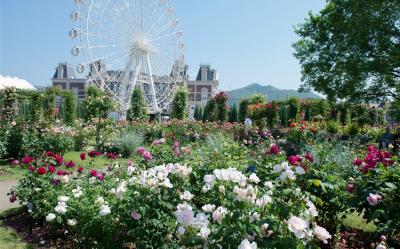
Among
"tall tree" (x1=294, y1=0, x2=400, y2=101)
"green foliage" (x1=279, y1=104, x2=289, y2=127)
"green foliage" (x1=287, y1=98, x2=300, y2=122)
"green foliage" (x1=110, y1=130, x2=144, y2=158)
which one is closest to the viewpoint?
"green foliage" (x1=110, y1=130, x2=144, y2=158)

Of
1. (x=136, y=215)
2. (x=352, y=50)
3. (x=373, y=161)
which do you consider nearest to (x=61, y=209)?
(x=136, y=215)

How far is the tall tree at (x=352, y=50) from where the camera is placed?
1200cm

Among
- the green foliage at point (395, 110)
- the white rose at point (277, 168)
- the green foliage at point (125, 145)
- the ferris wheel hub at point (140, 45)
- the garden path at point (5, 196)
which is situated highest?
the ferris wheel hub at point (140, 45)

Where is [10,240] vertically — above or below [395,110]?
below

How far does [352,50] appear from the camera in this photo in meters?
13.2

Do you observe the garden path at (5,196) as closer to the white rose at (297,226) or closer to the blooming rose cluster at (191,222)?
the blooming rose cluster at (191,222)

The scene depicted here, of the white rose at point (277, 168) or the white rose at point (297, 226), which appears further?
the white rose at point (277, 168)

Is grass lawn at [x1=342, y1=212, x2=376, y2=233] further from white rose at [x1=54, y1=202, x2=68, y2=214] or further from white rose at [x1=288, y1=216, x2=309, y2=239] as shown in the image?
white rose at [x1=54, y1=202, x2=68, y2=214]

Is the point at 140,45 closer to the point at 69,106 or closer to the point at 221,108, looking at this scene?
the point at 69,106

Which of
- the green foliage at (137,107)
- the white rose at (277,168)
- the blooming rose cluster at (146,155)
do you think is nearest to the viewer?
the white rose at (277,168)

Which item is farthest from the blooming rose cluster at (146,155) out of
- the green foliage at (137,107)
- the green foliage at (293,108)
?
the green foliage at (293,108)

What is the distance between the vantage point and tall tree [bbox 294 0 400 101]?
12000 mm

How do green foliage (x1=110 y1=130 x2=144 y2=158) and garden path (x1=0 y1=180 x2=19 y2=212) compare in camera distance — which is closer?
garden path (x1=0 y1=180 x2=19 y2=212)

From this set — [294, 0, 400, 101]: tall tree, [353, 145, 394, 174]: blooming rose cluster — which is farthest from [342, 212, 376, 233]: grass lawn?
[294, 0, 400, 101]: tall tree
